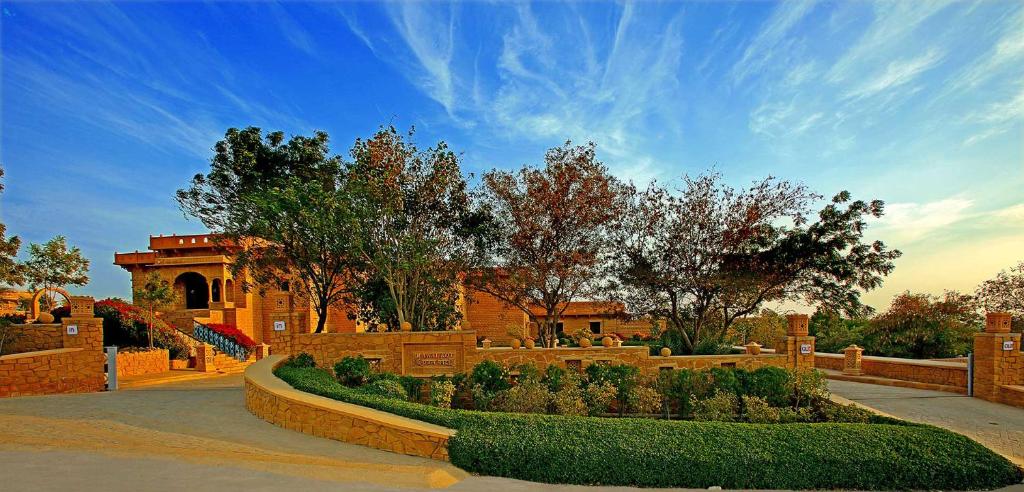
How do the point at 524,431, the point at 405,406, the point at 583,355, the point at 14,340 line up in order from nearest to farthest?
the point at 524,431
the point at 405,406
the point at 583,355
the point at 14,340

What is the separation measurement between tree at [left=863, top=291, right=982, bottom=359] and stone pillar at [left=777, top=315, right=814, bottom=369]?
32.0ft

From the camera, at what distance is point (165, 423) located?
9.30 m

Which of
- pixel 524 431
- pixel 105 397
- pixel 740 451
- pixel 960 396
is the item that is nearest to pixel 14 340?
pixel 105 397

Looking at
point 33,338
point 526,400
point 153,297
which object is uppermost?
point 153,297

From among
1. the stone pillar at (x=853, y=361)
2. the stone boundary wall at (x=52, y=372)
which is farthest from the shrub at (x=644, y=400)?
the stone boundary wall at (x=52, y=372)

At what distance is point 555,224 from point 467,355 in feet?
18.2

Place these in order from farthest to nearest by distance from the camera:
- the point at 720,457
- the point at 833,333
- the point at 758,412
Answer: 1. the point at 833,333
2. the point at 758,412
3. the point at 720,457

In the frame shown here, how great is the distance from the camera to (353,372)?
1285 cm

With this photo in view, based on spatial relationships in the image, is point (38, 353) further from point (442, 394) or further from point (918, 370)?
point (918, 370)

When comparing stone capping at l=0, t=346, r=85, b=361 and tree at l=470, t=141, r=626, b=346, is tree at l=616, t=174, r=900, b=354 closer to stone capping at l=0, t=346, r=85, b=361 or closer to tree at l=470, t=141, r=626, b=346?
tree at l=470, t=141, r=626, b=346

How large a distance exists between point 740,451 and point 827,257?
12.0 m

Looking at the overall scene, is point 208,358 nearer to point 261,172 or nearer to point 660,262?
point 261,172

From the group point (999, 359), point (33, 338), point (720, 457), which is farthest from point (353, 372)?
point (999, 359)

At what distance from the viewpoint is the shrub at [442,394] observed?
11.8 meters
